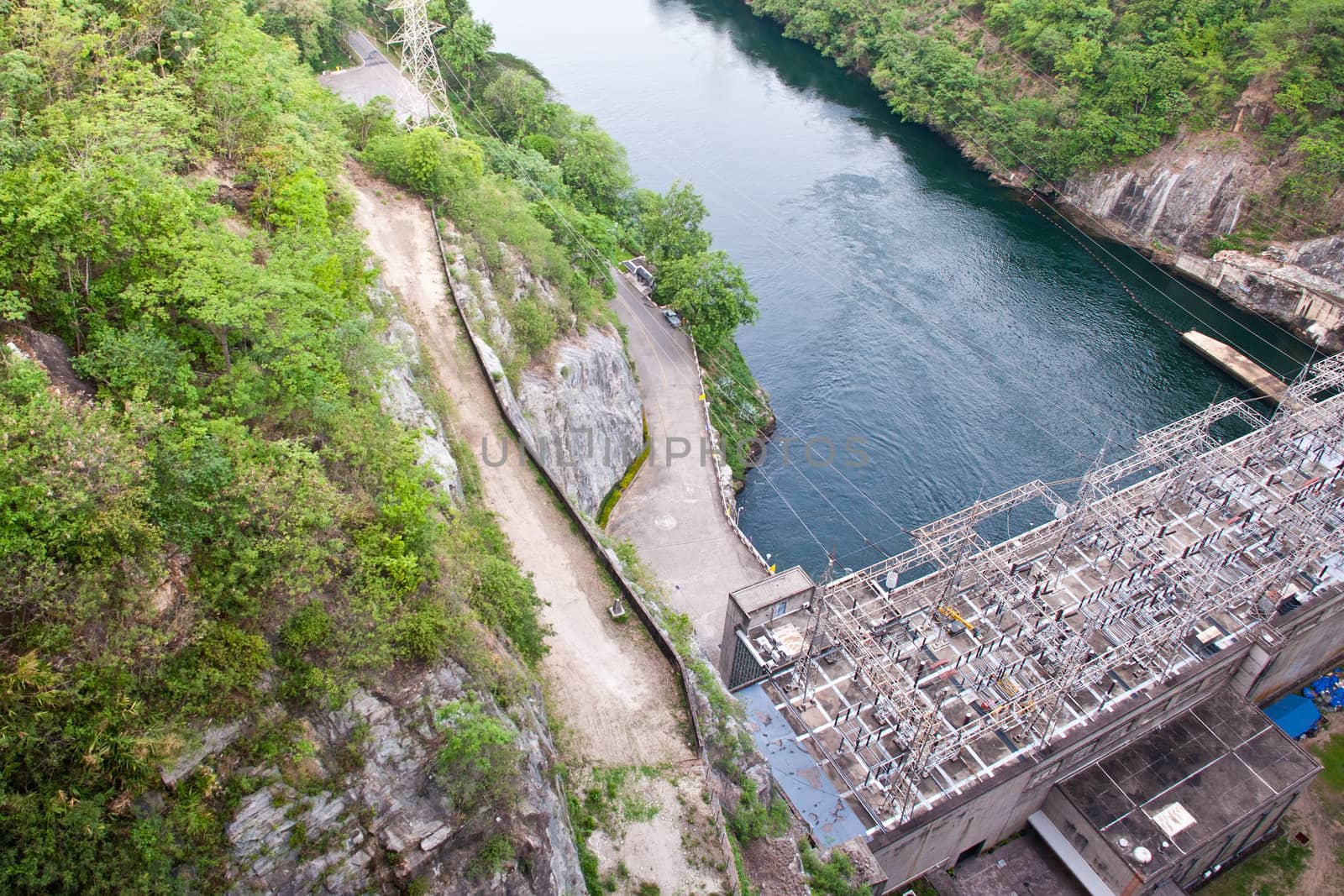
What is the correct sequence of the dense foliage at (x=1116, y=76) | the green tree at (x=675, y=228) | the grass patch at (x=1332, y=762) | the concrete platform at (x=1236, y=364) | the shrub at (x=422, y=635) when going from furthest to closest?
the dense foliage at (x=1116, y=76), the concrete platform at (x=1236, y=364), the green tree at (x=675, y=228), the grass patch at (x=1332, y=762), the shrub at (x=422, y=635)

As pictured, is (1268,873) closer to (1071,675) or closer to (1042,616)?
(1042,616)

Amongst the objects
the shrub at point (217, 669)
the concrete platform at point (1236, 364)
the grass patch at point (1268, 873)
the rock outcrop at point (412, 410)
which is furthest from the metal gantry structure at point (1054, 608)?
the shrub at point (217, 669)

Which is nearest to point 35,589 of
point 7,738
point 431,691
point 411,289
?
point 7,738

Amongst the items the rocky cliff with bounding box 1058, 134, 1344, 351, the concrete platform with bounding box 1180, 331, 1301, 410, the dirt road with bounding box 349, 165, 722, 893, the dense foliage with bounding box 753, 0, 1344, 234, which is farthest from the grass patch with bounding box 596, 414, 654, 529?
the dense foliage with bounding box 753, 0, 1344, 234

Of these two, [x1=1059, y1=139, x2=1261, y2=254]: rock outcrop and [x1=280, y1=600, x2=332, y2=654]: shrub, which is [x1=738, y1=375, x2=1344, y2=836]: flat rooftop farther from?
[x1=1059, y1=139, x2=1261, y2=254]: rock outcrop

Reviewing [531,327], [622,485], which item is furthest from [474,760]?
[622,485]

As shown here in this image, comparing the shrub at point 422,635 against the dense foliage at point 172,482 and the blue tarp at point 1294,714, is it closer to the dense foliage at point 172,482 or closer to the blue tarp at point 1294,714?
the dense foliage at point 172,482
